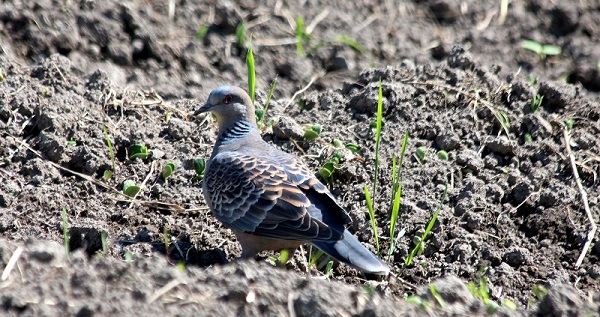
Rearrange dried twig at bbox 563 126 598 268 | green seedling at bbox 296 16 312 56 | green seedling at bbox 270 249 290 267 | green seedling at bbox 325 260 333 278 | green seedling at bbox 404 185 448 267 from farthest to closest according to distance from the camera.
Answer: green seedling at bbox 296 16 312 56
dried twig at bbox 563 126 598 268
green seedling at bbox 325 260 333 278
green seedling at bbox 404 185 448 267
green seedling at bbox 270 249 290 267

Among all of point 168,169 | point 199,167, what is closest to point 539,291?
point 199,167

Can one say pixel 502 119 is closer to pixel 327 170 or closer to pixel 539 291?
pixel 327 170

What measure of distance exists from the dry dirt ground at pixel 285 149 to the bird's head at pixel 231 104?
36 cm

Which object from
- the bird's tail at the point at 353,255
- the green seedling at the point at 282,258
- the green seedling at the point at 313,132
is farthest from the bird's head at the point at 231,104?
the bird's tail at the point at 353,255

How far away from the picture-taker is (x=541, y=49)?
8000 mm

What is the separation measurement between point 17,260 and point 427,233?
2293 mm

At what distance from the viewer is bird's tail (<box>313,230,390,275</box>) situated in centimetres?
470

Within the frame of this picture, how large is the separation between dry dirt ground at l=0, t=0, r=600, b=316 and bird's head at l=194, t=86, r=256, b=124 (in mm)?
360

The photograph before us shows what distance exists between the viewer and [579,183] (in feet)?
18.7

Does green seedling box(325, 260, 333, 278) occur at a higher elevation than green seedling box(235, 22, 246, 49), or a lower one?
lower

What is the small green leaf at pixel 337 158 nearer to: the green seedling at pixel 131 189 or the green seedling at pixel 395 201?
the green seedling at pixel 395 201

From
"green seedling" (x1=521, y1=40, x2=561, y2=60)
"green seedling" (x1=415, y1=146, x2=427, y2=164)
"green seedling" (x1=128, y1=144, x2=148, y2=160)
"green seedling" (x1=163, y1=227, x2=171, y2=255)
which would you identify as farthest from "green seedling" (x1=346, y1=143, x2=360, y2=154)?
"green seedling" (x1=521, y1=40, x2=561, y2=60)

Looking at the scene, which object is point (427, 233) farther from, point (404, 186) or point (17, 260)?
point (17, 260)

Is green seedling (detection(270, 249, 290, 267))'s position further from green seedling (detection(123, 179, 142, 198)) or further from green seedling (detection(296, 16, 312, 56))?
green seedling (detection(296, 16, 312, 56))
